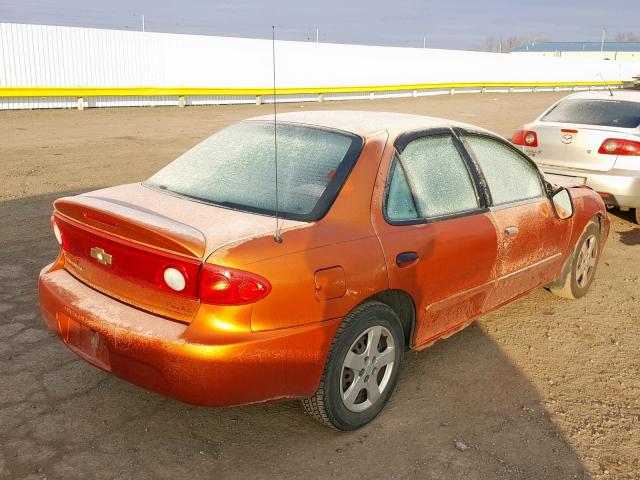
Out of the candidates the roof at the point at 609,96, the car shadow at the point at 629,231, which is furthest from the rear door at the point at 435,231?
the roof at the point at 609,96

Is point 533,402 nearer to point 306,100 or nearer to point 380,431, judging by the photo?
point 380,431

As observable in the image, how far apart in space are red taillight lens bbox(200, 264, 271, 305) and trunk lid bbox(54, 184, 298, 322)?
0.16ft

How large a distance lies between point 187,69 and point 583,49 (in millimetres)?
106639

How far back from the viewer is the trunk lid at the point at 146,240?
2.76 metres

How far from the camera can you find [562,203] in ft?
15.3

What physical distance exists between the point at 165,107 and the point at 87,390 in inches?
787

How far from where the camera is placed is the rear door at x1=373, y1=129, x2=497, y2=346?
10.9 ft

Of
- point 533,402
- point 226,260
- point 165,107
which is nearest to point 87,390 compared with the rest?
point 226,260

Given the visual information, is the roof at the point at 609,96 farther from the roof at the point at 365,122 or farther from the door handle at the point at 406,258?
the door handle at the point at 406,258

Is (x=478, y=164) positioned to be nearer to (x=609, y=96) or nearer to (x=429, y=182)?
(x=429, y=182)

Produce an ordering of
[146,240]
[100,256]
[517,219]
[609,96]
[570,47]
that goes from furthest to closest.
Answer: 1. [570,47]
2. [609,96]
3. [517,219]
4. [100,256]
5. [146,240]

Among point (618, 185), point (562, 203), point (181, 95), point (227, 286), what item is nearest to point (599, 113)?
point (618, 185)

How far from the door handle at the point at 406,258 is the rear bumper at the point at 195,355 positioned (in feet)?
1.62

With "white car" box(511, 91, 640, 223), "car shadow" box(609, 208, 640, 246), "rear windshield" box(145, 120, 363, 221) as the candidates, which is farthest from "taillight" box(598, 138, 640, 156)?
"rear windshield" box(145, 120, 363, 221)
